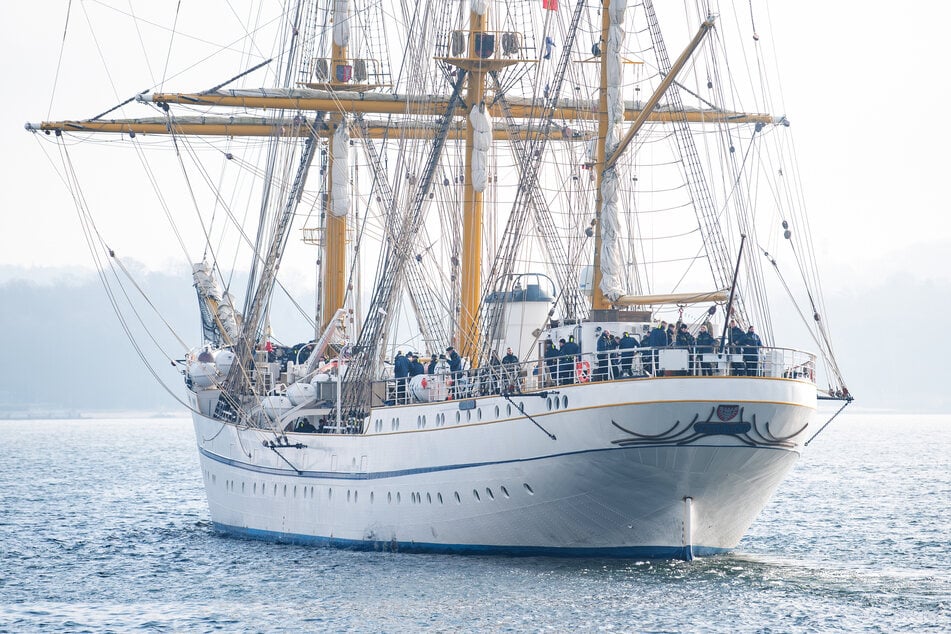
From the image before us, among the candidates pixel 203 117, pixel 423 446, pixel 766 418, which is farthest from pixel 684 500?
pixel 203 117

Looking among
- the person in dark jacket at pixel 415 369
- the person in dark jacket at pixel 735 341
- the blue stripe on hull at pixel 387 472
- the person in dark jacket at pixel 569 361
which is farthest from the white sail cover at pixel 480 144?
the person in dark jacket at pixel 735 341

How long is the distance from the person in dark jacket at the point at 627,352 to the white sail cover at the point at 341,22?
30024 mm

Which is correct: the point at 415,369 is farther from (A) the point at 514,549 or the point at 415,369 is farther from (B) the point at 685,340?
(B) the point at 685,340

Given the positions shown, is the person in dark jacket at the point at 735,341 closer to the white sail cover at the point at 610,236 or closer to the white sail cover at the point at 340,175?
the white sail cover at the point at 610,236

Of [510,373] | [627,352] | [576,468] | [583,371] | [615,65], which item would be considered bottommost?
[576,468]

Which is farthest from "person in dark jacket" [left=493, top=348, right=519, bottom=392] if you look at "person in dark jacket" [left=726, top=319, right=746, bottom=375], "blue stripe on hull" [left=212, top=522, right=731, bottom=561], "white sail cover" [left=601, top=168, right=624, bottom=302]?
"person in dark jacket" [left=726, top=319, right=746, bottom=375]

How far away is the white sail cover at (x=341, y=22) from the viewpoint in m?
65.9

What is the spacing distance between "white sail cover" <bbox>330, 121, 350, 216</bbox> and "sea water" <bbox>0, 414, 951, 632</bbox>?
49.3ft

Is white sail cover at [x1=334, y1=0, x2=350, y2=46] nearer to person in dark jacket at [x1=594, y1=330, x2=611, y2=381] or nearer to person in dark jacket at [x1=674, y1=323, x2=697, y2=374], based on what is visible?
person in dark jacket at [x1=594, y1=330, x2=611, y2=381]

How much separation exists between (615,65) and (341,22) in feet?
78.8

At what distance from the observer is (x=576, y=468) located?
40469 mm

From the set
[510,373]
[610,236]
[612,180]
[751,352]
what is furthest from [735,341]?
[612,180]

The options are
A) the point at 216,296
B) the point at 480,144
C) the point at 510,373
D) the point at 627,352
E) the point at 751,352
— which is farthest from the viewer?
the point at 216,296

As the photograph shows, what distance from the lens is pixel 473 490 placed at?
43.5m
